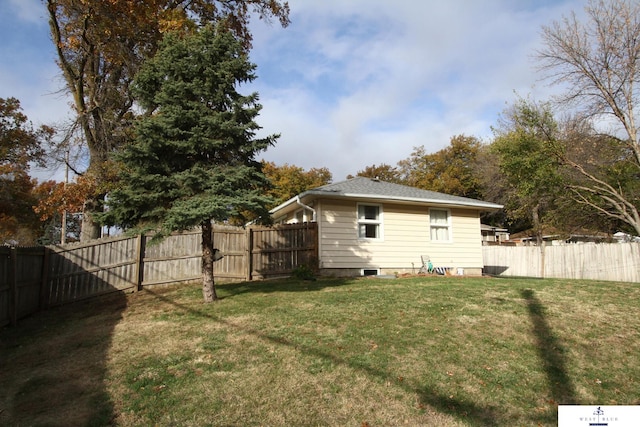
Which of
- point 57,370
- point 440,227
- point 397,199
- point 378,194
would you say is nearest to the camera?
point 57,370

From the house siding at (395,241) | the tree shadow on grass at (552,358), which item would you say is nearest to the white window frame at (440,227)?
the house siding at (395,241)

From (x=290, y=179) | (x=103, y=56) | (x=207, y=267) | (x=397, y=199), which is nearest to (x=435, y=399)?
(x=207, y=267)

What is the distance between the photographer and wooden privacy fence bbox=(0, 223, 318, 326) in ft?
28.7

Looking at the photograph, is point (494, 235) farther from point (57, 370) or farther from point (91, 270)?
point (57, 370)

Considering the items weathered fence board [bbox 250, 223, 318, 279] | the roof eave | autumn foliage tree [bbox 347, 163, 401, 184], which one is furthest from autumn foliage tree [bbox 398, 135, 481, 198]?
weathered fence board [bbox 250, 223, 318, 279]

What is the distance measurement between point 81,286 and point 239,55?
24.3ft

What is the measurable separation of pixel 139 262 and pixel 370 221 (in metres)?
7.54

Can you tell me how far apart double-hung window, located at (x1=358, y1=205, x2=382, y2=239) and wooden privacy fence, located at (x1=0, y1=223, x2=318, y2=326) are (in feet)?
5.94

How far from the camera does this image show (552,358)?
5.53 meters

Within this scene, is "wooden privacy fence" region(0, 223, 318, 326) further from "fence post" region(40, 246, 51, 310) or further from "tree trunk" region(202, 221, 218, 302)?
"tree trunk" region(202, 221, 218, 302)

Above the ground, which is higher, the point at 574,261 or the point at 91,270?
the point at 574,261

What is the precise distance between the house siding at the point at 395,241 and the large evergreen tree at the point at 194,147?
4.75 metres

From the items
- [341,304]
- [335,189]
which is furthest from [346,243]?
[341,304]

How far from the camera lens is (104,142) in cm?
1373
